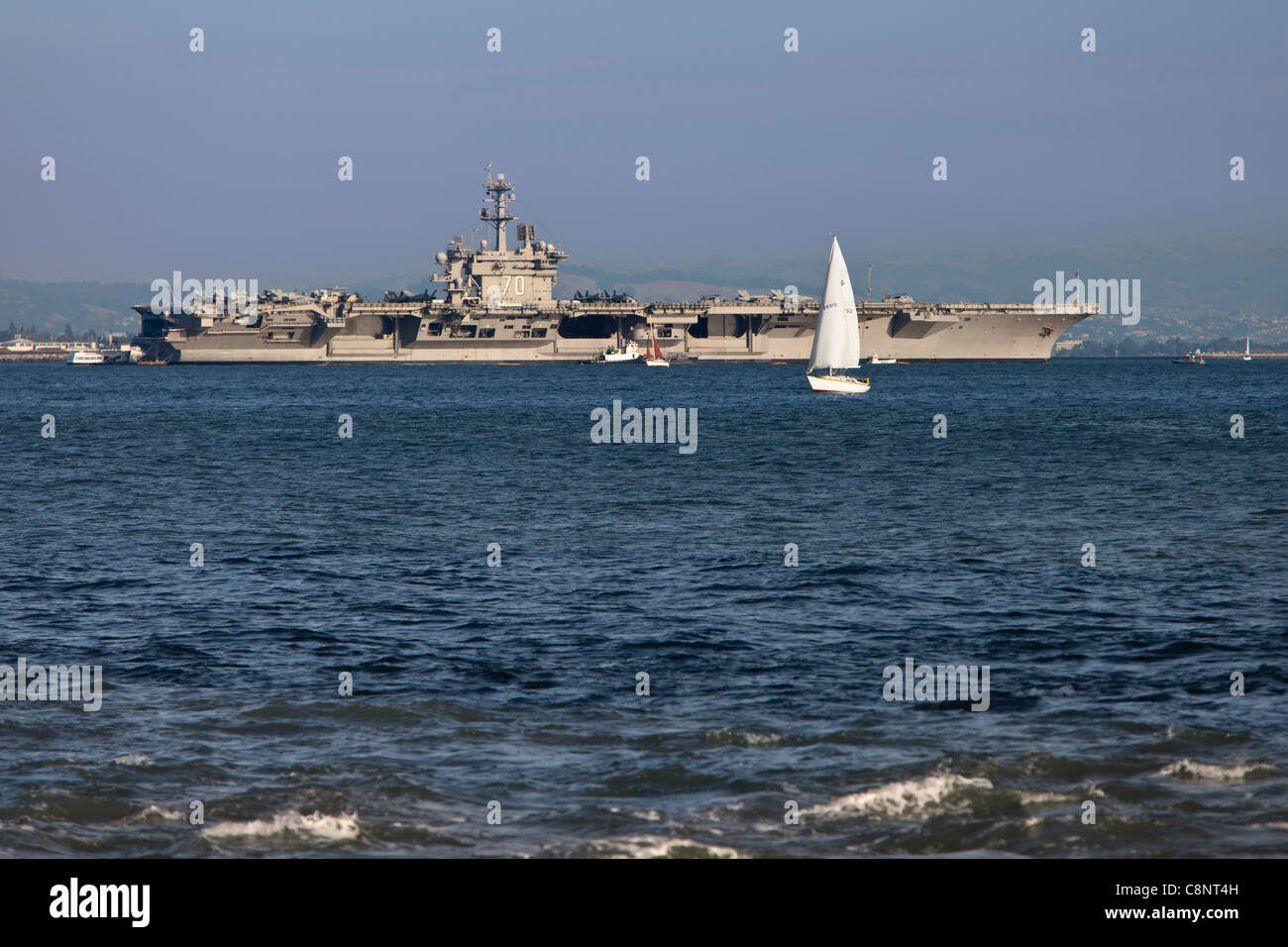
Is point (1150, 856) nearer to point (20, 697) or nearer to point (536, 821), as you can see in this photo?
point (536, 821)

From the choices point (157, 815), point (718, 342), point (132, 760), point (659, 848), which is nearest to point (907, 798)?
point (659, 848)

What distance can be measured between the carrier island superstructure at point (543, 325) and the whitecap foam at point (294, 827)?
130736 mm

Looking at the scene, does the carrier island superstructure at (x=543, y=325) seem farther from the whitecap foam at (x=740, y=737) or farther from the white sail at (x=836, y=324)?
the whitecap foam at (x=740, y=737)

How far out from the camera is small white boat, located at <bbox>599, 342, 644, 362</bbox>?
467 ft

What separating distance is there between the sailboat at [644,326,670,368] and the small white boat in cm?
130

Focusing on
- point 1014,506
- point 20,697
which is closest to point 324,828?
point 20,697

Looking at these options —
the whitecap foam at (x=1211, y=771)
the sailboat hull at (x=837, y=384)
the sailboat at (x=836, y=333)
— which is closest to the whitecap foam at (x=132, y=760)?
the whitecap foam at (x=1211, y=771)

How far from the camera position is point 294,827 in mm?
10227

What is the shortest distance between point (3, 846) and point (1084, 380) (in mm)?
124006

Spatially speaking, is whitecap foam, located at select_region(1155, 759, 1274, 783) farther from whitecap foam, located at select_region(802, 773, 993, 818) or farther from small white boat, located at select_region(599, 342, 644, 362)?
small white boat, located at select_region(599, 342, 644, 362)

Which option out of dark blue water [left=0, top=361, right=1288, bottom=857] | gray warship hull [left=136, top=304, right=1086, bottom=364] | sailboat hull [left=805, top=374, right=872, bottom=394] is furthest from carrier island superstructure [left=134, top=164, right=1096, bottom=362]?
dark blue water [left=0, top=361, right=1288, bottom=857]

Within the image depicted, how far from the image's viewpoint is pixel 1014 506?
3175 centimetres

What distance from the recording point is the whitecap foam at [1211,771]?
11.2 metres
